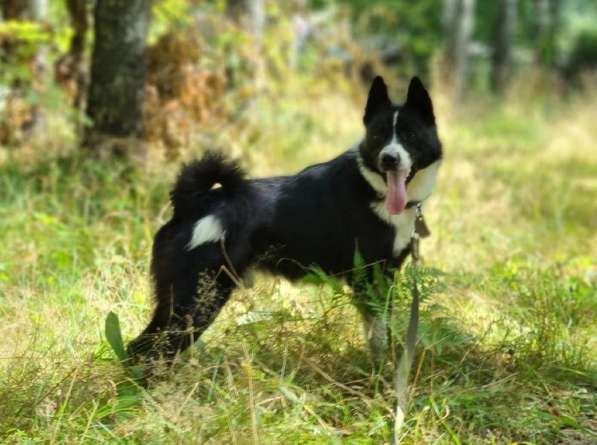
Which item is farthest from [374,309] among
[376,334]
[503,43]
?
[503,43]

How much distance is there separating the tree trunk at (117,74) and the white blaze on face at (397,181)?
3058 millimetres

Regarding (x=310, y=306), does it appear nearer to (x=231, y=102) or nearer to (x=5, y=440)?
(x=5, y=440)

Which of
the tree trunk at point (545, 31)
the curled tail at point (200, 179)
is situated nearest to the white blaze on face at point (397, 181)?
the curled tail at point (200, 179)

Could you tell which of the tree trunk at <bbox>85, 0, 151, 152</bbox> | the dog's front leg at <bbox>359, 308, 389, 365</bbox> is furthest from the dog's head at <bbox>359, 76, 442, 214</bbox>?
the tree trunk at <bbox>85, 0, 151, 152</bbox>

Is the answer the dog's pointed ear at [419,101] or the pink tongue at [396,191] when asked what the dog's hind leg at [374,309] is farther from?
the dog's pointed ear at [419,101]

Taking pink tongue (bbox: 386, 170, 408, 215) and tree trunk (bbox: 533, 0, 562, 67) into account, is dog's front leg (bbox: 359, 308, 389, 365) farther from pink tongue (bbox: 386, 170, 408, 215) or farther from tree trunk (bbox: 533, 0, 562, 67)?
tree trunk (bbox: 533, 0, 562, 67)

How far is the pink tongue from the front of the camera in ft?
11.7

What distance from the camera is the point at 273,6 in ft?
32.8

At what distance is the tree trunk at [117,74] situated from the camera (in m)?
6.01

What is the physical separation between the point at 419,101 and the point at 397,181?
0.41 m

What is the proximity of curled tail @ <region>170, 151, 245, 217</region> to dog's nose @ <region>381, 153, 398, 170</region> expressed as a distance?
1.97 feet

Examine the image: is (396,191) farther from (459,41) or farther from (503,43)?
(503,43)

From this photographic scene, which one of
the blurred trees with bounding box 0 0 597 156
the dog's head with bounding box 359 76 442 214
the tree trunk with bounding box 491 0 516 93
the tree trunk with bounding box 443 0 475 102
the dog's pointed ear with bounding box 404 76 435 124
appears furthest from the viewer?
the tree trunk with bounding box 491 0 516 93

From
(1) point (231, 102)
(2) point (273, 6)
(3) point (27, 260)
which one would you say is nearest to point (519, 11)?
(2) point (273, 6)
